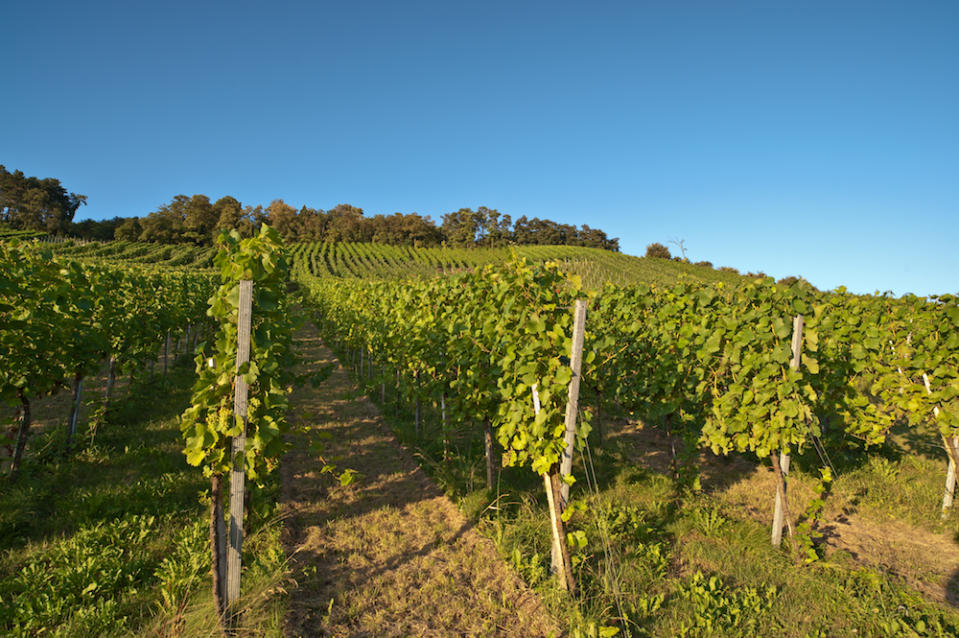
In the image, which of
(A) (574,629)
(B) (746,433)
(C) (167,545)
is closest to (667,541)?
(B) (746,433)

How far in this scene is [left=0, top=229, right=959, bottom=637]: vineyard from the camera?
3.06m

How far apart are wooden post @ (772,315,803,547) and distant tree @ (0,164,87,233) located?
85.6 meters

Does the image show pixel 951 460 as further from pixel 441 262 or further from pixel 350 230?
pixel 350 230

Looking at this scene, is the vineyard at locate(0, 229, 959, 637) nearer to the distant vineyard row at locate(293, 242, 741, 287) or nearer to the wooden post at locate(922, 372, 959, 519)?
the wooden post at locate(922, 372, 959, 519)

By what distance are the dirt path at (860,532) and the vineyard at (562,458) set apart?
0.10ft

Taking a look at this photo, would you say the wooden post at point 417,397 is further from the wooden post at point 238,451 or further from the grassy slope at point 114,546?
the wooden post at point 238,451

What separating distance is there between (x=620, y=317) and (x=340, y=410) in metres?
5.93

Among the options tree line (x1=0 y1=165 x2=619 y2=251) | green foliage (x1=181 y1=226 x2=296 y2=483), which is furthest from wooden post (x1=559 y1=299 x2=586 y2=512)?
tree line (x1=0 y1=165 x2=619 y2=251)

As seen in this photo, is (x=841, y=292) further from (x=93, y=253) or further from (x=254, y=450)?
(x=93, y=253)

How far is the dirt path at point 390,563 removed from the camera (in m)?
3.12

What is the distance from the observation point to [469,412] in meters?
5.40

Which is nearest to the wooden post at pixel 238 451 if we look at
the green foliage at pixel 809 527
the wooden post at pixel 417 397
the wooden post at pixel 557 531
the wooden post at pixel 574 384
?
the wooden post at pixel 557 531

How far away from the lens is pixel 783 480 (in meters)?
4.13

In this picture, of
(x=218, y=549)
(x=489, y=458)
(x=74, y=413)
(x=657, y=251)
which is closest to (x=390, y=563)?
(x=218, y=549)
